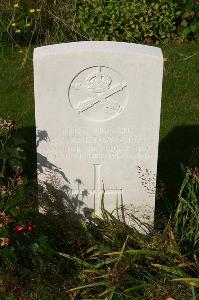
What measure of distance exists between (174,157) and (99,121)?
5.33 ft

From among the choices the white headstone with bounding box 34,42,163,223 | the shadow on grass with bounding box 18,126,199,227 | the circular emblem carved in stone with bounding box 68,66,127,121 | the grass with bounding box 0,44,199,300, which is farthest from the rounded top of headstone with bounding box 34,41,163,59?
the shadow on grass with bounding box 18,126,199,227

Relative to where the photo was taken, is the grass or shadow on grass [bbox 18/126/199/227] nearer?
the grass

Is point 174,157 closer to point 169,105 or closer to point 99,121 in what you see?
point 169,105

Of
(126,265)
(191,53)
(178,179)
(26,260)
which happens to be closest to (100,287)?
(126,265)

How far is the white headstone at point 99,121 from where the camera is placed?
358cm

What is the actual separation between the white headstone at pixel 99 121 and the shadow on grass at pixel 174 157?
17.1 inches

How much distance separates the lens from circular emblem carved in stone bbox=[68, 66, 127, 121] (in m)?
3.64

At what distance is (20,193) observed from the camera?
Result: 139 inches

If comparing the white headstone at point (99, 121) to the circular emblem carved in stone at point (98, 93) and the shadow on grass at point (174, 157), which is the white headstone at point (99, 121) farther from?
the shadow on grass at point (174, 157)

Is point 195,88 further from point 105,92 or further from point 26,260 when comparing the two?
point 26,260

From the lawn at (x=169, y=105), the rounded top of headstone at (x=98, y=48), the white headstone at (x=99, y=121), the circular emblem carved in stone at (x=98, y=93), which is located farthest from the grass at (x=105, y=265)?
the rounded top of headstone at (x=98, y=48)

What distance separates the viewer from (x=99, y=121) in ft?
12.5

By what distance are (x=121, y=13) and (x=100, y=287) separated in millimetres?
4742

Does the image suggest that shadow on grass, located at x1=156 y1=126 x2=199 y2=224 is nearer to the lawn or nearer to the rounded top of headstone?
the lawn
